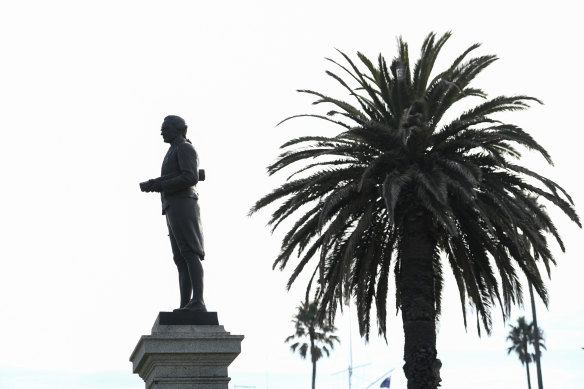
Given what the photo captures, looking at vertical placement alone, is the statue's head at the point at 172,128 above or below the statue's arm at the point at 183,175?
→ above

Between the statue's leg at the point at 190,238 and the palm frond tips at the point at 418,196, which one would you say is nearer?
the statue's leg at the point at 190,238

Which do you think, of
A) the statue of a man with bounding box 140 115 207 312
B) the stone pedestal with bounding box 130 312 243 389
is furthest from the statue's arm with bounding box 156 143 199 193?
the stone pedestal with bounding box 130 312 243 389

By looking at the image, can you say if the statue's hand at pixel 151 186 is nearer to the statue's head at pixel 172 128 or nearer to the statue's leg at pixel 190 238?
the statue's leg at pixel 190 238

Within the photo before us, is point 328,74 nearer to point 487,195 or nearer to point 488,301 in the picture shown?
point 487,195

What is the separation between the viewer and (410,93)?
76.6 ft

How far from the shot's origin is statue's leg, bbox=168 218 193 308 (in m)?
12.6

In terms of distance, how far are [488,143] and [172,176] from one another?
38.0 ft

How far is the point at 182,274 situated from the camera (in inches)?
501

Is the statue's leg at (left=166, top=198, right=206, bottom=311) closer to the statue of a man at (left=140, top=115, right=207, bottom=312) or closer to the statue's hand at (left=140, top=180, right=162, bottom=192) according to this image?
the statue of a man at (left=140, top=115, right=207, bottom=312)

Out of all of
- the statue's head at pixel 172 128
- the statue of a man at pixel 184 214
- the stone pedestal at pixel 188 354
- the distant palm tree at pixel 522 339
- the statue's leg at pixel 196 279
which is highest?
the distant palm tree at pixel 522 339

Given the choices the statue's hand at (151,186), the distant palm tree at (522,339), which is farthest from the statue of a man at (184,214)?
the distant palm tree at (522,339)

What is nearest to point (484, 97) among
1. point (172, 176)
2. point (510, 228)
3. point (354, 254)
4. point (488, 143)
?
point (488, 143)

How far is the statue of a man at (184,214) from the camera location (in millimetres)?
12516

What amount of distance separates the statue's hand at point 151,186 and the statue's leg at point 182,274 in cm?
50
